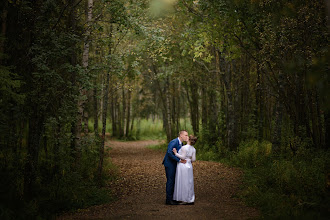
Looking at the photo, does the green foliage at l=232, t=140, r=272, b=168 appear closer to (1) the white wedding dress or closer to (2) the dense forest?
(2) the dense forest

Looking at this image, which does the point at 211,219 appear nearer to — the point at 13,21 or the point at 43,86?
the point at 43,86

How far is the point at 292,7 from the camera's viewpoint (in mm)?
8664

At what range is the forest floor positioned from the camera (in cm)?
589

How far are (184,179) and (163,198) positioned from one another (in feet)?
3.83

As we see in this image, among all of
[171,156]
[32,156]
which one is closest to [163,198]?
[171,156]

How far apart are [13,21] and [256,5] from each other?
25.0 feet

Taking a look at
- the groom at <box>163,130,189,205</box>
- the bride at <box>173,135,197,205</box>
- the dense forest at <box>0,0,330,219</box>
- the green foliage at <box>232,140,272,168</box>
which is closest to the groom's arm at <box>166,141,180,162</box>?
the groom at <box>163,130,189,205</box>

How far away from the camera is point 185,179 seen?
6.85m

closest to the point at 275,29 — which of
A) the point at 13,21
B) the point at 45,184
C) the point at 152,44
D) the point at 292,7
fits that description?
the point at 292,7

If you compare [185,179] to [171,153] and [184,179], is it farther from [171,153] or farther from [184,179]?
[171,153]

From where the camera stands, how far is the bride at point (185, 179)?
6.77 meters

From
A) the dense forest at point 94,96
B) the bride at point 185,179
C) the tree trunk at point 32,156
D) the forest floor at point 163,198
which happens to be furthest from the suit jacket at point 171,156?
the tree trunk at point 32,156

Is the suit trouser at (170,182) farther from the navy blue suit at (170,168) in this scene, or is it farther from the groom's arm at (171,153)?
the groom's arm at (171,153)

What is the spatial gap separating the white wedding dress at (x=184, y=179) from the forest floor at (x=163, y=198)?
236 mm
